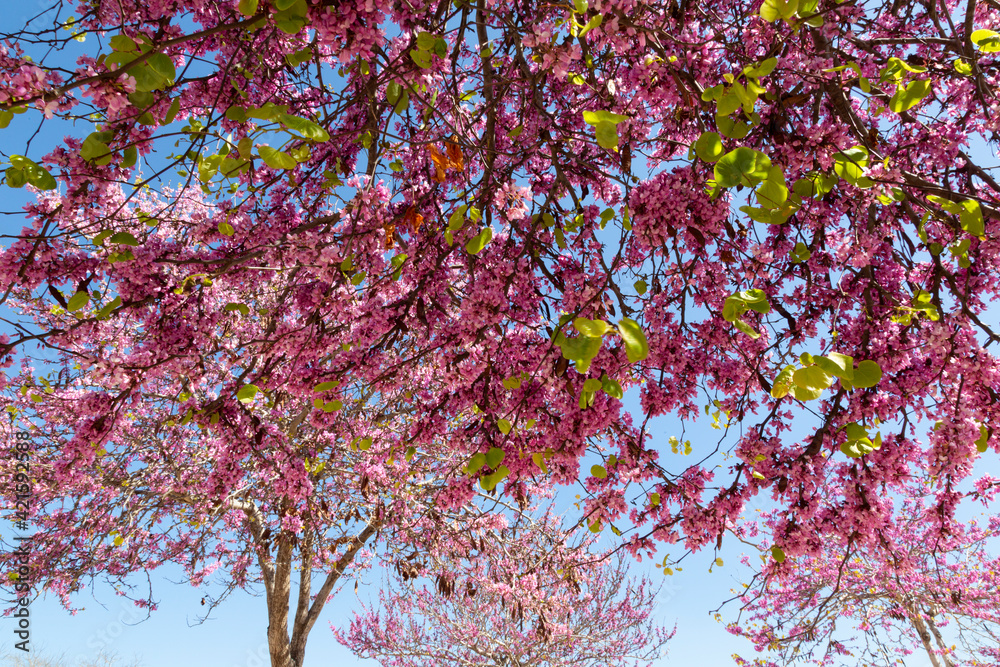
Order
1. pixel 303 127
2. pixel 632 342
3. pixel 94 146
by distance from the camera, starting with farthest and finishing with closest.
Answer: pixel 94 146 < pixel 303 127 < pixel 632 342

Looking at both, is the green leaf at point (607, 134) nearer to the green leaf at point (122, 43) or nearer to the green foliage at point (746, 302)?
the green foliage at point (746, 302)

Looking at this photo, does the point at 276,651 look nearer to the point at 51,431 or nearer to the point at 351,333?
the point at 51,431

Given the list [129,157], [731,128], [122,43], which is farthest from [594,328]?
[129,157]

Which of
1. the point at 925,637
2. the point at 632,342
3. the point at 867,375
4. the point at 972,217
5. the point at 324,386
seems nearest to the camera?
the point at 632,342

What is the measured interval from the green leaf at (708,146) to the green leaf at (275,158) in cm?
130

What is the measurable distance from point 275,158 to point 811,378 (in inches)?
68.9

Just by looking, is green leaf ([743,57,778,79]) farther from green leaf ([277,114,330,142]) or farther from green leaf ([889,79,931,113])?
green leaf ([277,114,330,142])

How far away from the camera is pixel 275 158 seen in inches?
70.0

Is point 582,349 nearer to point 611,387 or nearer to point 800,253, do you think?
point 611,387

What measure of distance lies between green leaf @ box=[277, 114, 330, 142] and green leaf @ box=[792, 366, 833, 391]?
1578mm

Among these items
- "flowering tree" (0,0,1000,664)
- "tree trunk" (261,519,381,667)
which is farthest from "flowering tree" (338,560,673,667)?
"flowering tree" (0,0,1000,664)

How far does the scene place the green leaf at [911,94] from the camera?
6.21ft

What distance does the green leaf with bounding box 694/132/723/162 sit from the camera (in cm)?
168

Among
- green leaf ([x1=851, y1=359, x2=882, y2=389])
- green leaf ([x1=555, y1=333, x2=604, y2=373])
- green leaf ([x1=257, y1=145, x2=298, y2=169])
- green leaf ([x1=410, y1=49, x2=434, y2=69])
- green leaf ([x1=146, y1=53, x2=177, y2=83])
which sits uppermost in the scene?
green leaf ([x1=410, y1=49, x2=434, y2=69])
